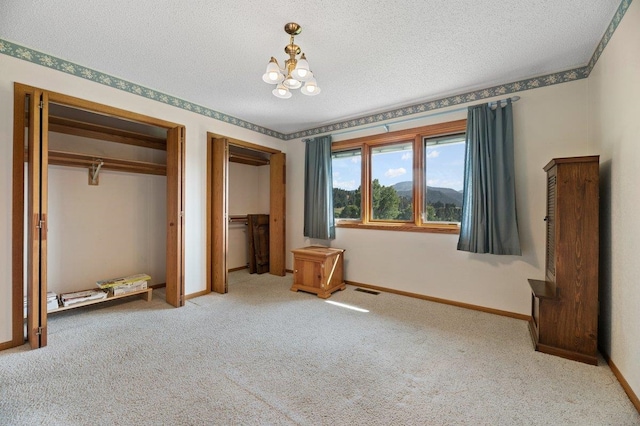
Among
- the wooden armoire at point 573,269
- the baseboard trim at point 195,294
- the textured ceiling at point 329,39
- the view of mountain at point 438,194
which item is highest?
the textured ceiling at point 329,39

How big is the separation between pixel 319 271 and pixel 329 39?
265 centimetres

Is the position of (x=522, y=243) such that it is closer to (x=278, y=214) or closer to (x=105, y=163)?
(x=278, y=214)

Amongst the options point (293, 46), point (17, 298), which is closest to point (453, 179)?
point (293, 46)

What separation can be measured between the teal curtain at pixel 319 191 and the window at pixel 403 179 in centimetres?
20

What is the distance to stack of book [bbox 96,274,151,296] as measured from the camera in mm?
3146

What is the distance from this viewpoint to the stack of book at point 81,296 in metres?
2.83

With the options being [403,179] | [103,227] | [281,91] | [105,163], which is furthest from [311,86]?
A: [103,227]

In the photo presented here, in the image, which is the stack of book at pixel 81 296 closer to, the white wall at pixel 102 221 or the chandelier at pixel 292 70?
the white wall at pixel 102 221

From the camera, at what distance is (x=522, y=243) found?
112 inches

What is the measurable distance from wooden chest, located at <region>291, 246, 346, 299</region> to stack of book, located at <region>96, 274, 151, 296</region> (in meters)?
1.92

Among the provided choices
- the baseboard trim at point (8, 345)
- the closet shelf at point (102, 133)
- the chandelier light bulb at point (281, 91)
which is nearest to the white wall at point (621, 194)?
the chandelier light bulb at point (281, 91)

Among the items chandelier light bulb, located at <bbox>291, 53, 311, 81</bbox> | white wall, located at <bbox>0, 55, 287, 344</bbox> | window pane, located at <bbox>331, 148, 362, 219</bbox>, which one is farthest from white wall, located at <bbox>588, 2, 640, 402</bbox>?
white wall, located at <bbox>0, 55, 287, 344</bbox>

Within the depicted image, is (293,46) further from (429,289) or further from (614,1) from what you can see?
(429,289)

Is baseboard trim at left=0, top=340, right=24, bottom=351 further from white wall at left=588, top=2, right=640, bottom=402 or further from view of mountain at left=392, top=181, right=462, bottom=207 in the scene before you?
white wall at left=588, top=2, right=640, bottom=402
